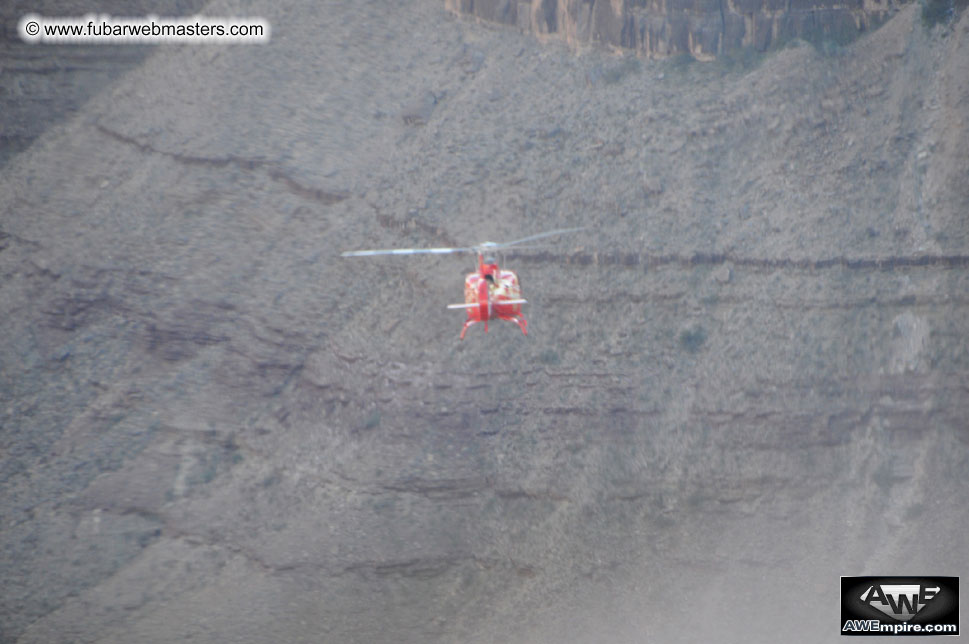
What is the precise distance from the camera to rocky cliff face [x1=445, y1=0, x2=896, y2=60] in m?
45.5

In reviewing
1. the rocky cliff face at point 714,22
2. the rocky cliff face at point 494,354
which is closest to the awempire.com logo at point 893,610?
the rocky cliff face at point 494,354

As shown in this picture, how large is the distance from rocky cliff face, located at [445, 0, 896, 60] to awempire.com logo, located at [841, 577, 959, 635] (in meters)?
20.2

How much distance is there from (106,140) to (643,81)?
69.3ft

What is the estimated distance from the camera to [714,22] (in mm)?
45812

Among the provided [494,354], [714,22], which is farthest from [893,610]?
[714,22]

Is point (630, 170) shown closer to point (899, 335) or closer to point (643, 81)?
point (643, 81)

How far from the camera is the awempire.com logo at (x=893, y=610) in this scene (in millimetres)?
38250

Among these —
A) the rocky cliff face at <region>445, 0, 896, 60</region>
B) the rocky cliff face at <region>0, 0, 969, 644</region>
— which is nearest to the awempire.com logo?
the rocky cliff face at <region>0, 0, 969, 644</region>

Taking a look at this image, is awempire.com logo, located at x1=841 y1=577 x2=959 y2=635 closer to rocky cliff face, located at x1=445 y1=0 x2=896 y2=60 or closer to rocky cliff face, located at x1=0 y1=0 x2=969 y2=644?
rocky cliff face, located at x1=0 y1=0 x2=969 y2=644

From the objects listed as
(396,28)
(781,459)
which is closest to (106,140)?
(396,28)

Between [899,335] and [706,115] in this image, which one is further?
[706,115]

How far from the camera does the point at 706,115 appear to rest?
44.9 m

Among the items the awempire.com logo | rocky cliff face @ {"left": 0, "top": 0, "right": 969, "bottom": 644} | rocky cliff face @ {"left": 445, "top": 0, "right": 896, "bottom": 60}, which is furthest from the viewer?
rocky cliff face @ {"left": 445, "top": 0, "right": 896, "bottom": 60}

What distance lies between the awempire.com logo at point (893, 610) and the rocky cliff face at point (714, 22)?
2025cm
